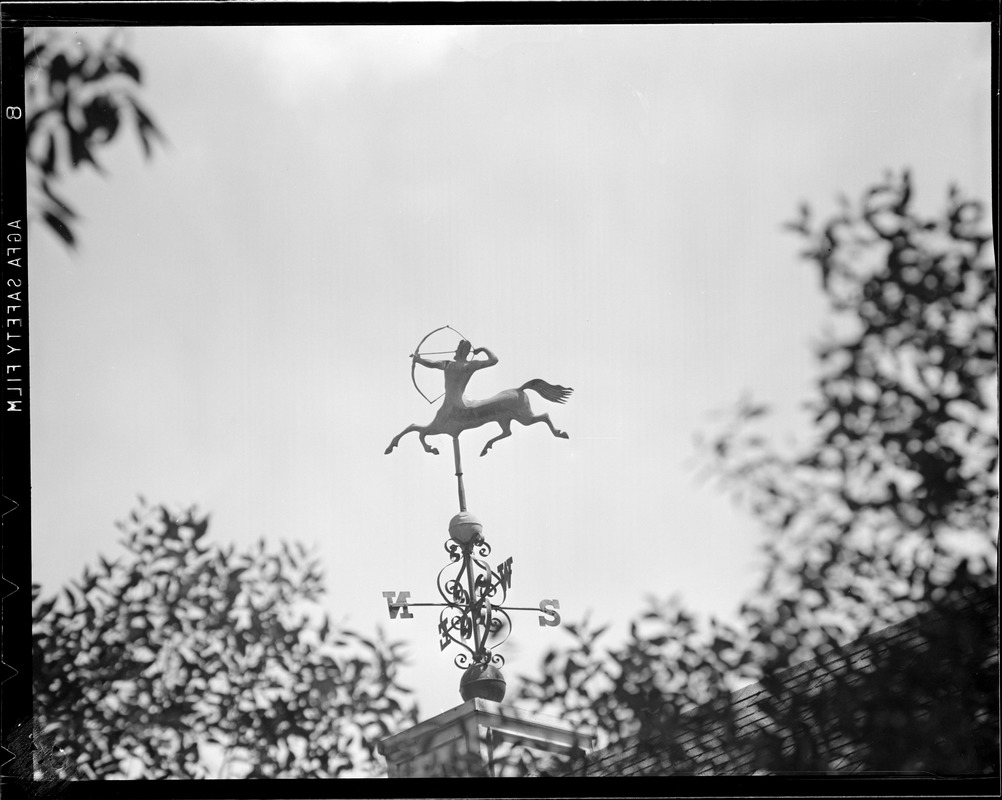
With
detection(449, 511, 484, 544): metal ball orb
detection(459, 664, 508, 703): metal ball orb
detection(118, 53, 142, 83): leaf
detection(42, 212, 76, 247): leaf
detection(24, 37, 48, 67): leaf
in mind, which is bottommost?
detection(459, 664, 508, 703): metal ball orb

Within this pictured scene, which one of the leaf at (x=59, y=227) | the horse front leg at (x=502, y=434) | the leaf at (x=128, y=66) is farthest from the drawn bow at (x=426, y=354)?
the leaf at (x=128, y=66)

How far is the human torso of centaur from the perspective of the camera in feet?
10.5

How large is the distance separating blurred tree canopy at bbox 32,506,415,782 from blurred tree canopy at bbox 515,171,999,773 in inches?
21.4

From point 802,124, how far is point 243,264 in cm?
168

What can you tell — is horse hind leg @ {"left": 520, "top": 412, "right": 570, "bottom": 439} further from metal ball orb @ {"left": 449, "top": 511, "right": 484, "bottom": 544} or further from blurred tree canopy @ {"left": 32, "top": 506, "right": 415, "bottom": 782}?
blurred tree canopy @ {"left": 32, "top": 506, "right": 415, "bottom": 782}

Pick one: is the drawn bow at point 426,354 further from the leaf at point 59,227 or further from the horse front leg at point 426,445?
the leaf at point 59,227

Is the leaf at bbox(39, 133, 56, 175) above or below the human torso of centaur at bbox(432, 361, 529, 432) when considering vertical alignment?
above

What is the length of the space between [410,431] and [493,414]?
248mm

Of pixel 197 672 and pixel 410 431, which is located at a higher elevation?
pixel 410 431

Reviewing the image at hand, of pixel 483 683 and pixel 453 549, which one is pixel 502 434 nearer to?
pixel 453 549

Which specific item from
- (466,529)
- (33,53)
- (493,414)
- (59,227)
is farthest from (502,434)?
(33,53)

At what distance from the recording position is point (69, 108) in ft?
10.8

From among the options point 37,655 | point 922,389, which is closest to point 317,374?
point 37,655

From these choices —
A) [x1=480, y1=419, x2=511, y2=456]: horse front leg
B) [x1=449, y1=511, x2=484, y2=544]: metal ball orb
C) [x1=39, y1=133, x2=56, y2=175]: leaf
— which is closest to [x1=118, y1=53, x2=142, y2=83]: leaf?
[x1=39, y1=133, x2=56, y2=175]: leaf
